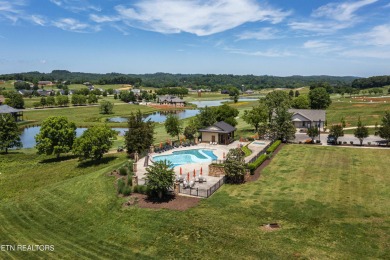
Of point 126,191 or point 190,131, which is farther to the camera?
point 190,131

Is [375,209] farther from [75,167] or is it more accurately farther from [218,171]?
[75,167]

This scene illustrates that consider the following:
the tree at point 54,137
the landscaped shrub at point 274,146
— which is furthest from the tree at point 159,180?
the tree at point 54,137

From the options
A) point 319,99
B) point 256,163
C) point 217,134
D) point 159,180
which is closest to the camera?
point 159,180

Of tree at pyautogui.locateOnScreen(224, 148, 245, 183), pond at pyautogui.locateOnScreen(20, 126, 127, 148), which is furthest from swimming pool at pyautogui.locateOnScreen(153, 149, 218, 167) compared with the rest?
pond at pyautogui.locateOnScreen(20, 126, 127, 148)

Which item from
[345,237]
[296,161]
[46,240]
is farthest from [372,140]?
[46,240]

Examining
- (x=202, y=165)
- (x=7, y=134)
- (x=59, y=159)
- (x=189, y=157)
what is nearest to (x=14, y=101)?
(x=7, y=134)

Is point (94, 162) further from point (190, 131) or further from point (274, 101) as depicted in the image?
point (274, 101)
